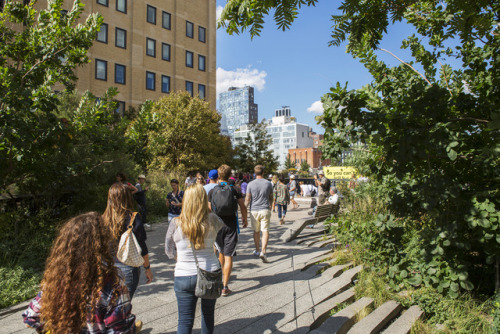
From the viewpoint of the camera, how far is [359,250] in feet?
19.4

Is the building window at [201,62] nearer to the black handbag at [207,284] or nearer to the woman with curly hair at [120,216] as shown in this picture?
the woman with curly hair at [120,216]

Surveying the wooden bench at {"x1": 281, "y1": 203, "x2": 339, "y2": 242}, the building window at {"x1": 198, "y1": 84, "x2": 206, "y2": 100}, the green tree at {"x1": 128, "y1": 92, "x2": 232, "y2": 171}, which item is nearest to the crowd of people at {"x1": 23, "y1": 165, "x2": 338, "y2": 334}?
the wooden bench at {"x1": 281, "y1": 203, "x2": 339, "y2": 242}

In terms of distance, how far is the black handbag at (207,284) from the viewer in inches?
118

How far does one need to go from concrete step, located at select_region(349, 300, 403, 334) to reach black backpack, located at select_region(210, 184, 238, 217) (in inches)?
95.0

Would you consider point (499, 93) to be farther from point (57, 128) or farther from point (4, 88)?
point (4, 88)

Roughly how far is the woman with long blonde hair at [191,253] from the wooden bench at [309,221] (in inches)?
216

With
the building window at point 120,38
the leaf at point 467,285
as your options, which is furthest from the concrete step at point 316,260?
the building window at point 120,38

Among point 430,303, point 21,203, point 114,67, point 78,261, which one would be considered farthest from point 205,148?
point 78,261

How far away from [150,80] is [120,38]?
4229 mm

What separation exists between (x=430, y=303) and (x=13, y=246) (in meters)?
7.36

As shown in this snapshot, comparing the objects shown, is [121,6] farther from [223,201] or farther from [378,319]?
[378,319]

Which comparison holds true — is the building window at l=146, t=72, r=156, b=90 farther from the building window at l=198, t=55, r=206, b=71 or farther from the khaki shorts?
the khaki shorts

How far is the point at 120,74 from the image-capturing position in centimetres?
2817

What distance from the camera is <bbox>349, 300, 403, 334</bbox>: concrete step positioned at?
3.73m
